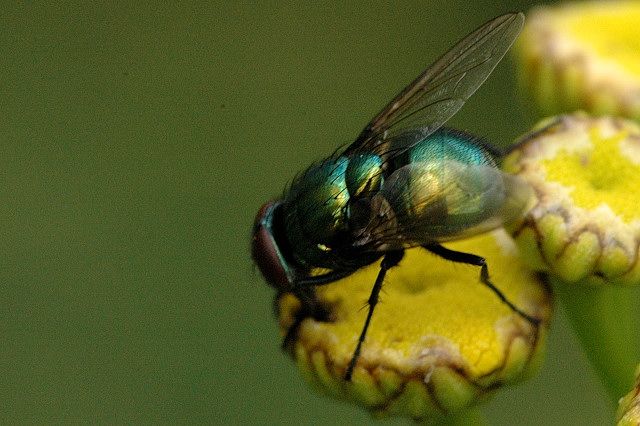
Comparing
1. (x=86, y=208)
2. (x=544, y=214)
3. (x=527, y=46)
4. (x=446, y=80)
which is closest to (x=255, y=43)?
(x=86, y=208)

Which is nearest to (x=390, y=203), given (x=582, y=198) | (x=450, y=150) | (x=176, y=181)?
(x=450, y=150)

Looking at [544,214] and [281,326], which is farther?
[281,326]

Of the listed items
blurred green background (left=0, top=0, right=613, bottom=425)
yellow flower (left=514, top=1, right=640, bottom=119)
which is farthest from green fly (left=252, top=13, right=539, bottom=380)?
blurred green background (left=0, top=0, right=613, bottom=425)

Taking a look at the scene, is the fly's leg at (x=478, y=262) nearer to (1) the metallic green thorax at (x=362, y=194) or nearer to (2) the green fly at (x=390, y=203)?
(2) the green fly at (x=390, y=203)

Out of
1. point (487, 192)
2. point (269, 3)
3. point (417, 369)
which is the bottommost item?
point (417, 369)

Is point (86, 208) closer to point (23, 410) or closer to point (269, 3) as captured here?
point (23, 410)

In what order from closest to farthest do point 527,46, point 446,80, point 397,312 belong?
point 397,312 < point 446,80 < point 527,46

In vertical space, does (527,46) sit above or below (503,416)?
above
